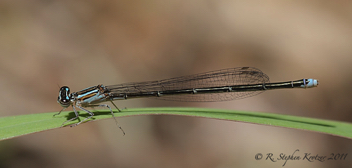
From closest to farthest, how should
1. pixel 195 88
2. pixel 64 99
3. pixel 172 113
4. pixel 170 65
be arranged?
1. pixel 172 113
2. pixel 64 99
3. pixel 195 88
4. pixel 170 65

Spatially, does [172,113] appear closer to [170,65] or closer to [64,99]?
[64,99]

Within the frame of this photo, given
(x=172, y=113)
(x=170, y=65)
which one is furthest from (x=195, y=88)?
(x=170, y=65)

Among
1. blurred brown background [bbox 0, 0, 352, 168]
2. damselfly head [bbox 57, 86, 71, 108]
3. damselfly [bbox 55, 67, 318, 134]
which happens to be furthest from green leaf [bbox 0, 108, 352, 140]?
blurred brown background [bbox 0, 0, 352, 168]

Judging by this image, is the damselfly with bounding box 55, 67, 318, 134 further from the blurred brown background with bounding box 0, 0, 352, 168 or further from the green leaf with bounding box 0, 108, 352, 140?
the blurred brown background with bounding box 0, 0, 352, 168

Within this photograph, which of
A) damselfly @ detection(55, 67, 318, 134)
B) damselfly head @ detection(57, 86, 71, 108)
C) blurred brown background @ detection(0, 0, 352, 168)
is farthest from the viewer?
blurred brown background @ detection(0, 0, 352, 168)

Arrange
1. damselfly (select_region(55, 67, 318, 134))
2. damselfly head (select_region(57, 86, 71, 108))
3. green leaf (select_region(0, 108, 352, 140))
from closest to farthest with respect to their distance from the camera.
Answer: green leaf (select_region(0, 108, 352, 140)), damselfly head (select_region(57, 86, 71, 108)), damselfly (select_region(55, 67, 318, 134))

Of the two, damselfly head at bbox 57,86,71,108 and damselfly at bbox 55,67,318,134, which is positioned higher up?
damselfly head at bbox 57,86,71,108

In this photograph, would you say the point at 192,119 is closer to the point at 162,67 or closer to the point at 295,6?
the point at 162,67

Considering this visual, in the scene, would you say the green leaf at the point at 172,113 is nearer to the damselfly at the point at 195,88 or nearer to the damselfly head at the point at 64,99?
the damselfly head at the point at 64,99

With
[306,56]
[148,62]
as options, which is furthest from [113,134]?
[306,56]
